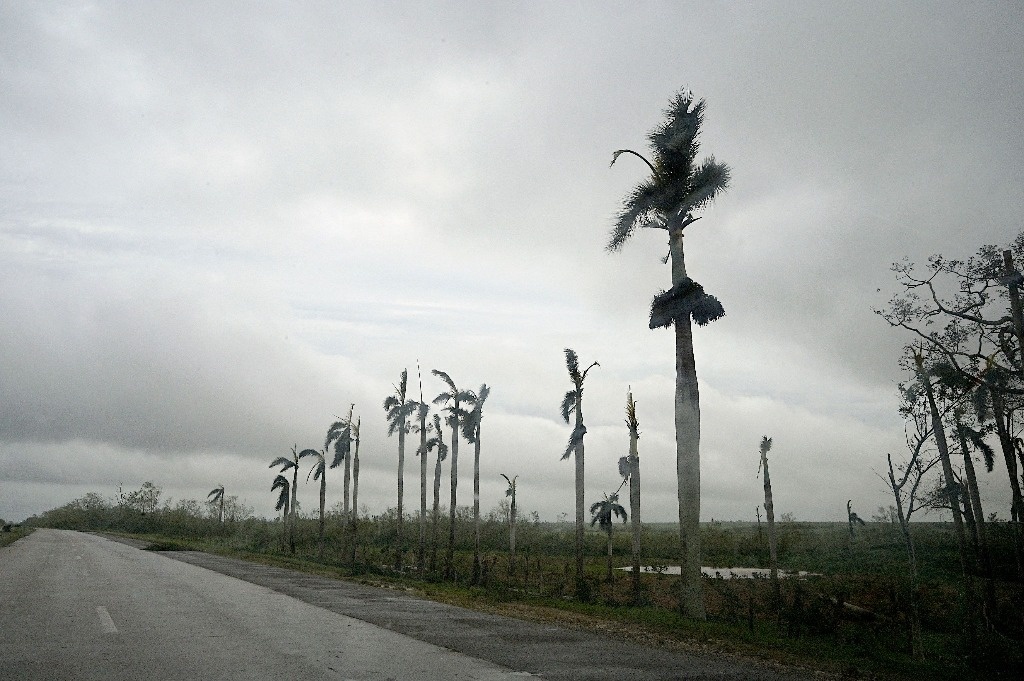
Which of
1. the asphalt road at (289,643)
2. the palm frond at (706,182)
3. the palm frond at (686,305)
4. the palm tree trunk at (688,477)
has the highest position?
the palm frond at (706,182)

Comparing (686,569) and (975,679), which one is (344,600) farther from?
(975,679)

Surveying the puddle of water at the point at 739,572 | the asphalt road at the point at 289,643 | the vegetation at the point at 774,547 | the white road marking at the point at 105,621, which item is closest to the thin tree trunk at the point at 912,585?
the vegetation at the point at 774,547

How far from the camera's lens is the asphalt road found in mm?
8398

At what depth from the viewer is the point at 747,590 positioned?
38.8m

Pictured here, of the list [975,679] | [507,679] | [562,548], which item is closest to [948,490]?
[975,679]

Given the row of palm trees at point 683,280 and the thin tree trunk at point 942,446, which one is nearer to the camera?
the row of palm trees at point 683,280

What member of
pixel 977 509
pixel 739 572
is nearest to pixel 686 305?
pixel 977 509

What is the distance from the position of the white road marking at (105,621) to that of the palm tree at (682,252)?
12360 mm

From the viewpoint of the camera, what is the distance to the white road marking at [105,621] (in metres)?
11.1

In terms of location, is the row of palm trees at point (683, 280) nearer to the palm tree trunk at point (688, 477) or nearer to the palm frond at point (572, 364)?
the palm tree trunk at point (688, 477)

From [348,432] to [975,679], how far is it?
4293 centimetres

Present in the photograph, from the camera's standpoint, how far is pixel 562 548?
7906cm

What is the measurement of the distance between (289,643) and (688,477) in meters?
10.5

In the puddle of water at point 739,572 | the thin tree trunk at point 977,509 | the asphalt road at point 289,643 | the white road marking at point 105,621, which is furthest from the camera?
the puddle of water at point 739,572
